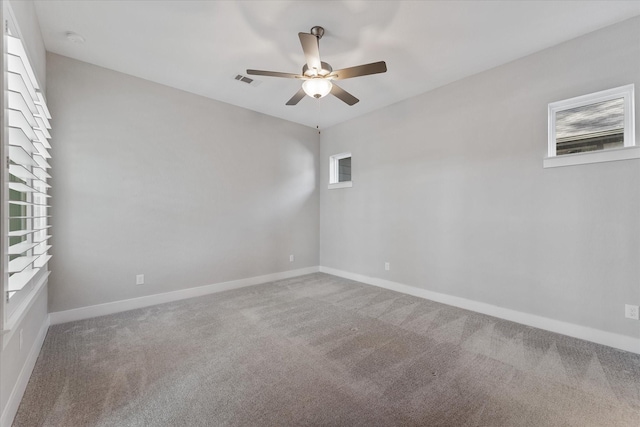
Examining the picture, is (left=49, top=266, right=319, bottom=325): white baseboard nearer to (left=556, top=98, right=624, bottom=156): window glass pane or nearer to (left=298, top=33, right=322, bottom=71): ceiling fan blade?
(left=298, top=33, right=322, bottom=71): ceiling fan blade

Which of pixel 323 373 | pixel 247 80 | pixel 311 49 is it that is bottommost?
pixel 323 373

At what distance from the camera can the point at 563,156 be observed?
273cm

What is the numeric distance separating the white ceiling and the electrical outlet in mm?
2557

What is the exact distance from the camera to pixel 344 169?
5441mm

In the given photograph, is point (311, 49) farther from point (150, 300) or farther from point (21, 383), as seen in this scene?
point (150, 300)

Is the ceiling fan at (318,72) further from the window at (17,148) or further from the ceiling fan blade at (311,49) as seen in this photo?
the window at (17,148)

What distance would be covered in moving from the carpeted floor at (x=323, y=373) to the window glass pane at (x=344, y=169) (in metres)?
2.87

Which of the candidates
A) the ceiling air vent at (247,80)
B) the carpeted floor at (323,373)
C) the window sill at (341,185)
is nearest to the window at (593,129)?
the carpeted floor at (323,373)

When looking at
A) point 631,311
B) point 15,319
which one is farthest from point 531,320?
point 15,319

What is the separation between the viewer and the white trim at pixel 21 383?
5.06 ft

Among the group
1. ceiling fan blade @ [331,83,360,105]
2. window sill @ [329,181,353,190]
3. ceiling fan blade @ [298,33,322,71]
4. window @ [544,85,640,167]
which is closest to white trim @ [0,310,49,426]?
ceiling fan blade @ [298,33,322,71]

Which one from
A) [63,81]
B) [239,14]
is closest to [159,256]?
[63,81]

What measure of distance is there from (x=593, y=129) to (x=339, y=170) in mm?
3644

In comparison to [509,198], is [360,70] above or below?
above
